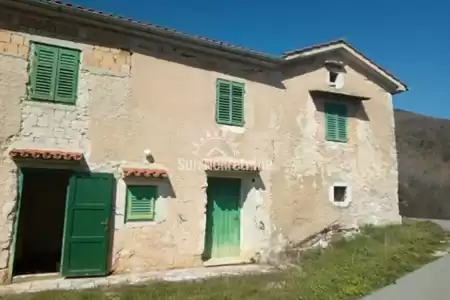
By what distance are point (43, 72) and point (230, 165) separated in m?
5.02

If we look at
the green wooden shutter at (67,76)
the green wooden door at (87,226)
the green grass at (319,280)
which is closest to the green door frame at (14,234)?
the green wooden door at (87,226)

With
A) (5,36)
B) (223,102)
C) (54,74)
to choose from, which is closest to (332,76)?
(223,102)

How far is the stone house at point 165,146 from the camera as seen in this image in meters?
7.79

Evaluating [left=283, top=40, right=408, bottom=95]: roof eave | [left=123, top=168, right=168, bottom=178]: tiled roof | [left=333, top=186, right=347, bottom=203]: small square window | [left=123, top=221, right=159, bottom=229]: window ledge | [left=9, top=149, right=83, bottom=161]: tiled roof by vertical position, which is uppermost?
[left=283, top=40, right=408, bottom=95]: roof eave

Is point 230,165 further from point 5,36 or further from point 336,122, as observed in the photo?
point 5,36

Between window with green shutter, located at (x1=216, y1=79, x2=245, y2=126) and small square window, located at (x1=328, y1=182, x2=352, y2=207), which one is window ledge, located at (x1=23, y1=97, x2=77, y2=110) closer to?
window with green shutter, located at (x1=216, y1=79, x2=245, y2=126)

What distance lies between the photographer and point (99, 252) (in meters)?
7.98

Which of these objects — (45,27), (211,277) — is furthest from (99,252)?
(45,27)

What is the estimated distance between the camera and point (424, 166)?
35219mm

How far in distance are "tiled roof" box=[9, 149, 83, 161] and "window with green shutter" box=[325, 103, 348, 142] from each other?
7832mm

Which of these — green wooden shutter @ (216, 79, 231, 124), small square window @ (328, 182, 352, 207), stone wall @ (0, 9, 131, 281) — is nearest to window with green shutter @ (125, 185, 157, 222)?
stone wall @ (0, 9, 131, 281)

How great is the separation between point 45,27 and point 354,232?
34.2ft

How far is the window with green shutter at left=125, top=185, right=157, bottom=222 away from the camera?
8.55 m

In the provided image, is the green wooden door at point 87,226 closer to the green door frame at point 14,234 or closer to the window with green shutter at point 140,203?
the window with green shutter at point 140,203
